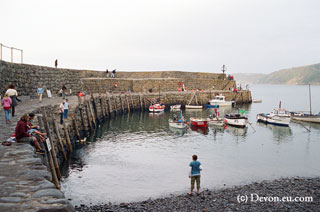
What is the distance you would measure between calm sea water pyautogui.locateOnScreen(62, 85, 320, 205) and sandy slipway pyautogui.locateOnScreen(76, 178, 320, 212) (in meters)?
1.35

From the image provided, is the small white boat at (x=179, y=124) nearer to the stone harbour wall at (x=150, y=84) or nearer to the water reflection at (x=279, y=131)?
the water reflection at (x=279, y=131)

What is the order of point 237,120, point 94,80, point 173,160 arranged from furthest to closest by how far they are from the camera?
point 94,80 < point 237,120 < point 173,160

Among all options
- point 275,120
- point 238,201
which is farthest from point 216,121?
point 238,201

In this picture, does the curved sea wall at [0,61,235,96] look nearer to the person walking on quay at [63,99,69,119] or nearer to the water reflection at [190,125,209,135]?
the person walking on quay at [63,99,69,119]

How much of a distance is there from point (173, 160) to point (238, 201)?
7738 millimetres

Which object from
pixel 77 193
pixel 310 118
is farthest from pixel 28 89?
pixel 310 118

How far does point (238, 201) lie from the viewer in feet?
36.5

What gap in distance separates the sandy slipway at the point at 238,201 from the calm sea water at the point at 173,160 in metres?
1.35

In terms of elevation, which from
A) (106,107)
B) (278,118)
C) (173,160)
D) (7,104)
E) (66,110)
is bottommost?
(173,160)

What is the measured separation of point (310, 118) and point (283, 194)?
88.9 ft

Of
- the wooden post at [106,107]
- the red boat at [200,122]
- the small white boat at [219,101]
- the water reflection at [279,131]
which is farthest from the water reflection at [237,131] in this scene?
the small white boat at [219,101]

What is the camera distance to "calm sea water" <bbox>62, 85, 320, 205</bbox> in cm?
1357

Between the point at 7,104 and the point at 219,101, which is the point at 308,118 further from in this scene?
the point at 7,104

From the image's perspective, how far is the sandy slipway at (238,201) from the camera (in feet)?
34.0
